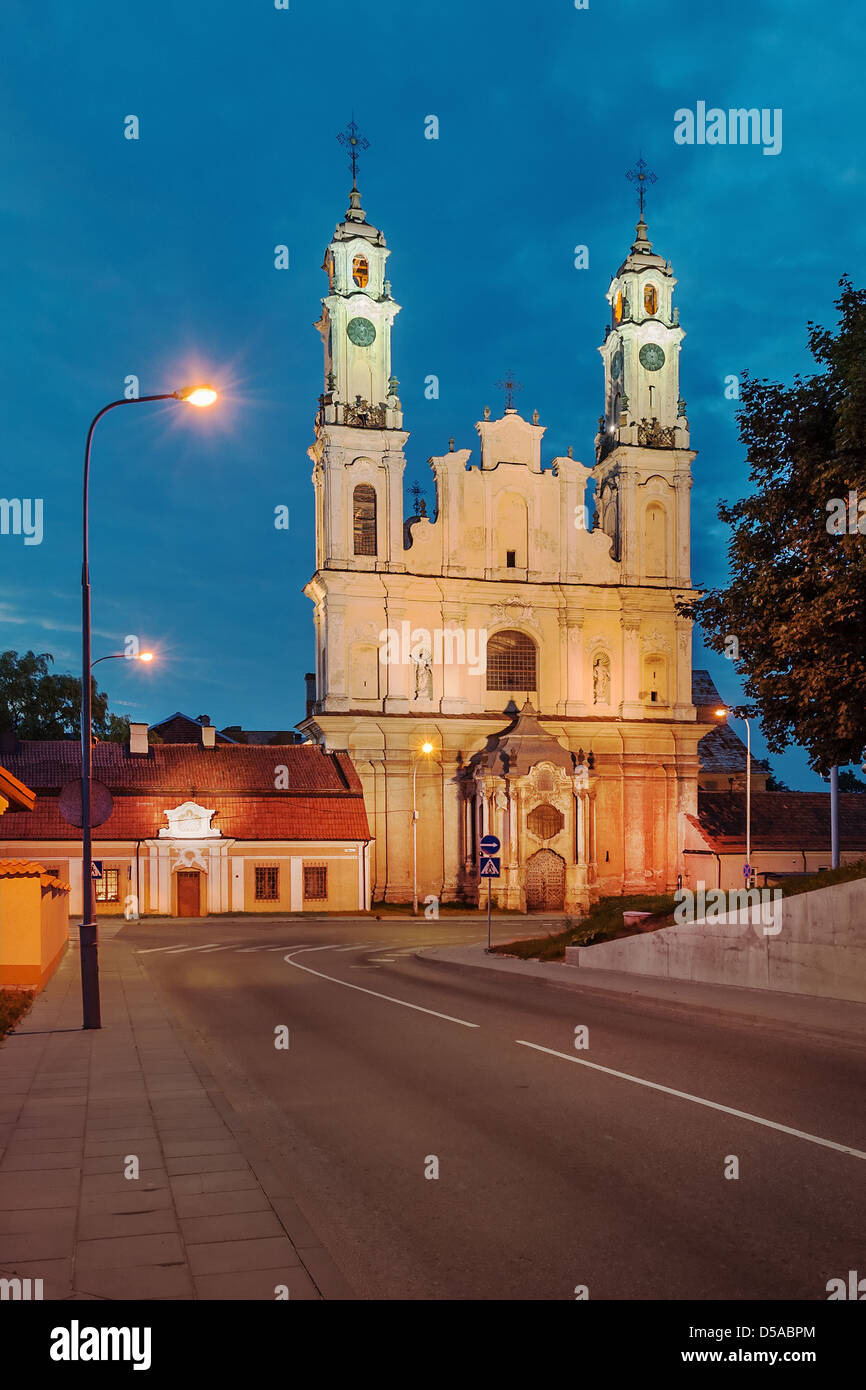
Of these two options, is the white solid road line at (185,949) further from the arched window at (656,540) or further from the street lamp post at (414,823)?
the arched window at (656,540)

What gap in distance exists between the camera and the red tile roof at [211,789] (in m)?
52.0

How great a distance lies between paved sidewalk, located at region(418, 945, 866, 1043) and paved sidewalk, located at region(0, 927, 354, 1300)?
25.8ft

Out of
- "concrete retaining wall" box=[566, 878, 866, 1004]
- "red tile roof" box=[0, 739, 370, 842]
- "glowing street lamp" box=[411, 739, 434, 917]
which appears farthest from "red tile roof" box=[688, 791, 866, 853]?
"concrete retaining wall" box=[566, 878, 866, 1004]

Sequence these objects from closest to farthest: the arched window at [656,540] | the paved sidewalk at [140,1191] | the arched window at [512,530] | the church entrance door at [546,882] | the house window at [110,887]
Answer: the paved sidewalk at [140,1191]
the house window at [110,887]
the church entrance door at [546,882]
the arched window at [512,530]
the arched window at [656,540]

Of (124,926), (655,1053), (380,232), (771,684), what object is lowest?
(124,926)

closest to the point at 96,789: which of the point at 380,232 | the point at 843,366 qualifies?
→ the point at 843,366

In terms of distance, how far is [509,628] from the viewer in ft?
207

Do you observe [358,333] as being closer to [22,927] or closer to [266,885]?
[266,885]

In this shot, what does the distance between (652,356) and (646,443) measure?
5.53 meters

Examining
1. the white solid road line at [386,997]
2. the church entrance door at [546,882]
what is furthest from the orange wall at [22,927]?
the church entrance door at [546,882]

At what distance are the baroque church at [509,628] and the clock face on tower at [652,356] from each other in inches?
5.3
